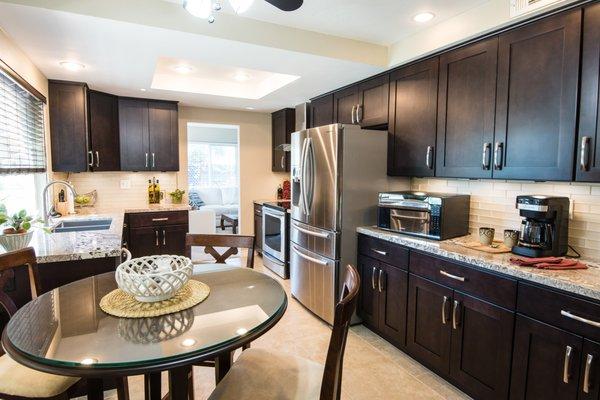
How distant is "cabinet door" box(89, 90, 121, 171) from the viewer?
3.95m

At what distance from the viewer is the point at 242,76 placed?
409 cm

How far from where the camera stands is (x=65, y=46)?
2.52 m

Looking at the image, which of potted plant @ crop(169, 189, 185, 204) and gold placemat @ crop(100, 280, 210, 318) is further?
potted plant @ crop(169, 189, 185, 204)

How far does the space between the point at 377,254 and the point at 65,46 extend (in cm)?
277

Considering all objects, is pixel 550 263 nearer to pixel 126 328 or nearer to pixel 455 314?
pixel 455 314

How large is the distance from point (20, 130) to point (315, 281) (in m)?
2.71

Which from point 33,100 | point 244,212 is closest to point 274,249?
point 244,212

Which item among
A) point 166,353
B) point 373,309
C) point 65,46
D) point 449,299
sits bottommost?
point 373,309

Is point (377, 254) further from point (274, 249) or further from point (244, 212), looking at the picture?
point (244, 212)

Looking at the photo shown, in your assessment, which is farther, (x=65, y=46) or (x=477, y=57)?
(x=65, y=46)

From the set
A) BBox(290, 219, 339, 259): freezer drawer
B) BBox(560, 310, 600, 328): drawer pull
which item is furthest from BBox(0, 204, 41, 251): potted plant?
BBox(560, 310, 600, 328): drawer pull

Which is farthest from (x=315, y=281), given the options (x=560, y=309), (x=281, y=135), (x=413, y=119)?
(x=281, y=135)

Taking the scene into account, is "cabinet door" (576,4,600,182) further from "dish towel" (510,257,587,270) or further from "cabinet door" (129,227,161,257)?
"cabinet door" (129,227,161,257)

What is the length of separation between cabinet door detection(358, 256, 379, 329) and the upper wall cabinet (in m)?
2.86
